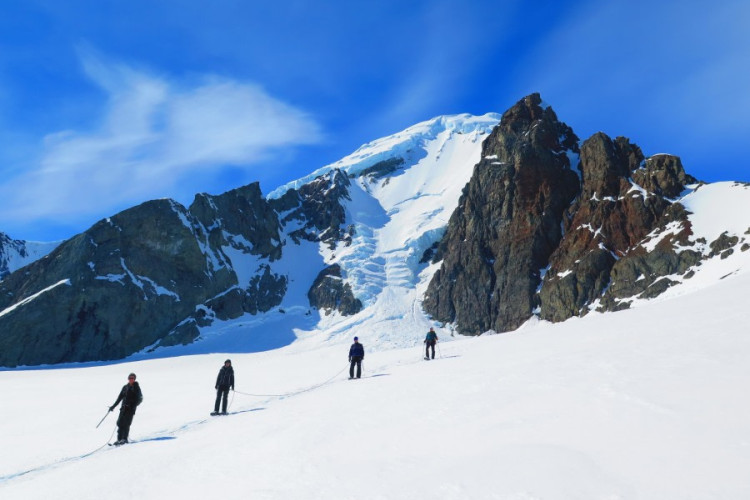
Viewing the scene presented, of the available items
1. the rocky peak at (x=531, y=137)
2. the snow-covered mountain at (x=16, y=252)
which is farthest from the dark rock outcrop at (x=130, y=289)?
the snow-covered mountain at (x=16, y=252)

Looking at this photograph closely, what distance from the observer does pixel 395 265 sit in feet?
359

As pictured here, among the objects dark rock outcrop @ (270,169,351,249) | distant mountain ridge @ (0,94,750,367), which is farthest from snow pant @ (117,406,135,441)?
dark rock outcrop @ (270,169,351,249)

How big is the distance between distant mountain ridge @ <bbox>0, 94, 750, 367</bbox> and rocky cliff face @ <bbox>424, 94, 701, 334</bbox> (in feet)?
0.83

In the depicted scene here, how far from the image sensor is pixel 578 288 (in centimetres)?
7588

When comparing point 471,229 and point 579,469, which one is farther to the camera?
point 471,229

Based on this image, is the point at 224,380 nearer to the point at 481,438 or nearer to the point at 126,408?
the point at 126,408

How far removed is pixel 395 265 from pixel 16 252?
444ft

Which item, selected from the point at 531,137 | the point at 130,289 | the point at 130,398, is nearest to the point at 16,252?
the point at 130,289

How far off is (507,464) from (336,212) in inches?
5006

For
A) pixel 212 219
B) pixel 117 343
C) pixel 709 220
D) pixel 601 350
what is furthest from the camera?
pixel 212 219

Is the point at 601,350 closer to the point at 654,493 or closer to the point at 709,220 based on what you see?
the point at 654,493

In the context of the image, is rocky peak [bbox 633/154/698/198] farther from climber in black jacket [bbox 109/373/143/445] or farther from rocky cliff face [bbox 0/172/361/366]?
climber in black jacket [bbox 109/373/143/445]

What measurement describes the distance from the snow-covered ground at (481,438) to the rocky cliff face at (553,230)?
61.7m

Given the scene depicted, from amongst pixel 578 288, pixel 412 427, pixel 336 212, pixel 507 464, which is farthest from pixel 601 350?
pixel 336 212
